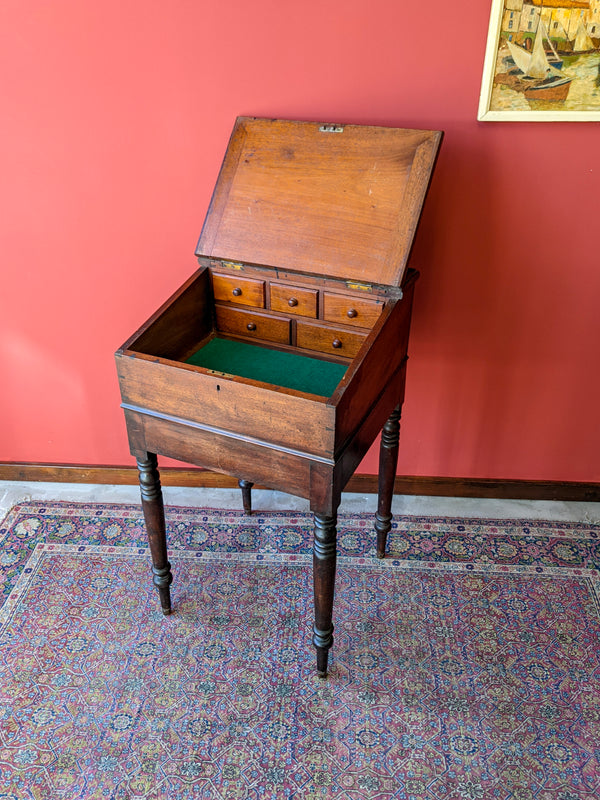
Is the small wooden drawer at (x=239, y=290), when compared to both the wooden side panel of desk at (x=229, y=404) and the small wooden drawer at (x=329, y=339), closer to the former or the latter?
the small wooden drawer at (x=329, y=339)

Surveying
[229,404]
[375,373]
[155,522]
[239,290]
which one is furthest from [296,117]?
[155,522]

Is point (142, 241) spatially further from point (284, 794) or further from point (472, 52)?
point (284, 794)

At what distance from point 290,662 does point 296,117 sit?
1708mm

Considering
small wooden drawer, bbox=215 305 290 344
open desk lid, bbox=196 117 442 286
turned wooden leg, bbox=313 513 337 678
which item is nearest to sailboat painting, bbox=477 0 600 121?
open desk lid, bbox=196 117 442 286

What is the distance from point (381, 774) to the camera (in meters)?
1.87

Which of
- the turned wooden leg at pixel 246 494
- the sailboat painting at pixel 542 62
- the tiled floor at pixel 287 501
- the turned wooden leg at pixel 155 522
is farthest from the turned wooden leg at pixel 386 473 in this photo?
the sailboat painting at pixel 542 62

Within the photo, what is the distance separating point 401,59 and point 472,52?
0.68 ft

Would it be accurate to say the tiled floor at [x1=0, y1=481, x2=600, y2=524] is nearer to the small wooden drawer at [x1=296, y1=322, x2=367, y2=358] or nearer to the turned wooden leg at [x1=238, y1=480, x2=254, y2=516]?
the turned wooden leg at [x1=238, y1=480, x2=254, y2=516]

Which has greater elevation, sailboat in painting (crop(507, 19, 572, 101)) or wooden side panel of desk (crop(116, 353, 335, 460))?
sailboat in painting (crop(507, 19, 572, 101))

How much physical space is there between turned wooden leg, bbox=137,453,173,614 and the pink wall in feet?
2.52

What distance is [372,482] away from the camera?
2.84 metres

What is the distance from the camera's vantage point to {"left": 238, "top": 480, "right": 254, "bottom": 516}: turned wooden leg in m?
2.66

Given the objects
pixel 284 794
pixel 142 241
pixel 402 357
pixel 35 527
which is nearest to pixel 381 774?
pixel 284 794

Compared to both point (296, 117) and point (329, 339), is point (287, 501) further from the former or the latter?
point (296, 117)
